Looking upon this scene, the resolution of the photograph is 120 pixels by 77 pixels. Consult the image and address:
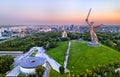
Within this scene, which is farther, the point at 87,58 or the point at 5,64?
the point at 87,58

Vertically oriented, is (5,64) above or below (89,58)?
below

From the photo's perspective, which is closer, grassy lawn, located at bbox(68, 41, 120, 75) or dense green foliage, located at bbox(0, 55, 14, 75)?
dense green foliage, located at bbox(0, 55, 14, 75)

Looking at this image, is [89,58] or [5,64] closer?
[5,64]

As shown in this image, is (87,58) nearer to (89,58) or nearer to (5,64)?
(89,58)

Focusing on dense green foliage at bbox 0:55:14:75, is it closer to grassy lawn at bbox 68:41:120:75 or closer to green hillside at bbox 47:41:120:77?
green hillside at bbox 47:41:120:77

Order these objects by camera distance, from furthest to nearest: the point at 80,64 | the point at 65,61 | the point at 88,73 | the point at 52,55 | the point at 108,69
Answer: the point at 52,55 < the point at 65,61 < the point at 80,64 < the point at 108,69 < the point at 88,73

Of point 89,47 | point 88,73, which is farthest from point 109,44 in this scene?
point 88,73

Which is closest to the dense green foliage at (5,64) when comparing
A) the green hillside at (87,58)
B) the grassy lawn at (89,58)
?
the green hillside at (87,58)

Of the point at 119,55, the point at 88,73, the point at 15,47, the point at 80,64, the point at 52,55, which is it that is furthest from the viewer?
the point at 15,47

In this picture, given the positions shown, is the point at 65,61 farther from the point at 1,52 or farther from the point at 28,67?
the point at 1,52

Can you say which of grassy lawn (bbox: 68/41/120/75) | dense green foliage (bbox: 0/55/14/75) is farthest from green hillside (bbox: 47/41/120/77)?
dense green foliage (bbox: 0/55/14/75)

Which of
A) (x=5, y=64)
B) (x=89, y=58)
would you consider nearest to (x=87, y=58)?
(x=89, y=58)
